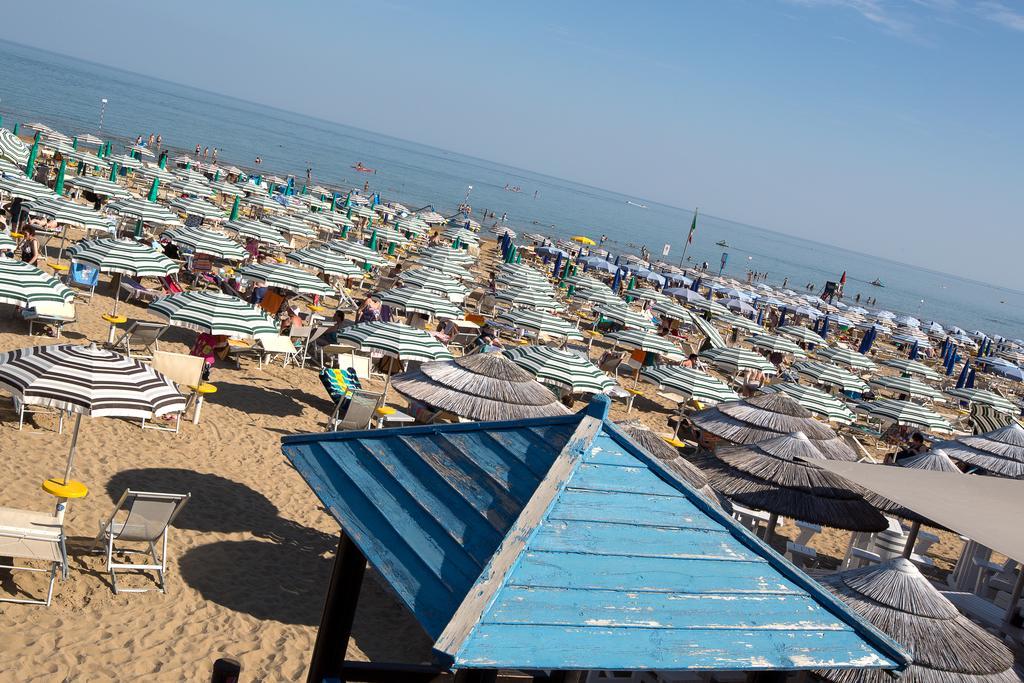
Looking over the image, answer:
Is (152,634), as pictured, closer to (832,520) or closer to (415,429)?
(415,429)

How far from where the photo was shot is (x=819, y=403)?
1506 cm

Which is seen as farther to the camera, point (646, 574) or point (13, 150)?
point (13, 150)

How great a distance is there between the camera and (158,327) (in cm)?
1074

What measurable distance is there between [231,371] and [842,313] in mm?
36874

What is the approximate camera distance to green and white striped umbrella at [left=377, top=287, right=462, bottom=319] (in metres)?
14.9

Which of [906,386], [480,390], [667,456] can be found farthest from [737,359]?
[667,456]

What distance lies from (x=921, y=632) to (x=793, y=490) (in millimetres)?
3496

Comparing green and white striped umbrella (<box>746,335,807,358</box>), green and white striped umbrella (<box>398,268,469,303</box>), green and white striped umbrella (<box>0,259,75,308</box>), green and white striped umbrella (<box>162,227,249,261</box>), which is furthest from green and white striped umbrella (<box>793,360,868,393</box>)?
green and white striped umbrella (<box>0,259,75,308</box>)

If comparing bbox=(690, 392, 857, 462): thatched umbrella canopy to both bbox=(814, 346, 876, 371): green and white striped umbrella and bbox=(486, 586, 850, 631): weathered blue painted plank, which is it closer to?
bbox=(486, 586, 850, 631): weathered blue painted plank

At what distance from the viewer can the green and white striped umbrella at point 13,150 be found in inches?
856

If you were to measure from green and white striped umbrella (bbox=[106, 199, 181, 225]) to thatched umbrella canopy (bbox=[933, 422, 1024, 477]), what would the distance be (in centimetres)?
1479

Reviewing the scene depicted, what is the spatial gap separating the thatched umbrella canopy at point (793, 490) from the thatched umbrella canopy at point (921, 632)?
2.72 m

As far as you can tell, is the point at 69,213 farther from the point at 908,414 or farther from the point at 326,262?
the point at 908,414

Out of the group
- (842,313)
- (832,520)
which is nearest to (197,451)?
(832,520)
